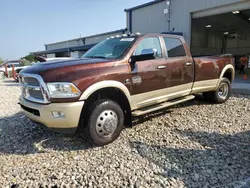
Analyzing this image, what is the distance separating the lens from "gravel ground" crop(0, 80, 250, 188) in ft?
9.66

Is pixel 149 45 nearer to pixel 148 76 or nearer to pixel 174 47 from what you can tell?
pixel 148 76

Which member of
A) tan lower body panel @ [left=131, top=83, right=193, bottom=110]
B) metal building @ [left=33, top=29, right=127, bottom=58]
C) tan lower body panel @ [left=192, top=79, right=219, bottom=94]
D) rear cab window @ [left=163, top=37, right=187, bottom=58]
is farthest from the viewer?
metal building @ [left=33, top=29, right=127, bottom=58]

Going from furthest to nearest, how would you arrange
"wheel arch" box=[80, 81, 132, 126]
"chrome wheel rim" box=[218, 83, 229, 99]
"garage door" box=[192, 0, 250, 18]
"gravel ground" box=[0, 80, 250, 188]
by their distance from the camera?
1. "garage door" box=[192, 0, 250, 18]
2. "chrome wheel rim" box=[218, 83, 229, 99]
3. "wheel arch" box=[80, 81, 132, 126]
4. "gravel ground" box=[0, 80, 250, 188]

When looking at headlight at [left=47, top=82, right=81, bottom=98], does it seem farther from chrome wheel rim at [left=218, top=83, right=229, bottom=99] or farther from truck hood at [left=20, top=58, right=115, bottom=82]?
chrome wheel rim at [left=218, top=83, right=229, bottom=99]

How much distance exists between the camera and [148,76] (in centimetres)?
448

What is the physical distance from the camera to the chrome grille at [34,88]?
11.5 ft

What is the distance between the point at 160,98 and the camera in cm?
488

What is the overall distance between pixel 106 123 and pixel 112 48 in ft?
5.51

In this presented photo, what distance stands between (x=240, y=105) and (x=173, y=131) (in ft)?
10.5

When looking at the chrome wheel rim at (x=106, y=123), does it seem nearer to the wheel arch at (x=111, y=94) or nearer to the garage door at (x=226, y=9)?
the wheel arch at (x=111, y=94)

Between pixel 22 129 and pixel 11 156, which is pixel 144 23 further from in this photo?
pixel 11 156

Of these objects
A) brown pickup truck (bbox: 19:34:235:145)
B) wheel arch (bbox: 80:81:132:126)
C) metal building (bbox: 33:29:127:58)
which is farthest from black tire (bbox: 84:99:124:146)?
metal building (bbox: 33:29:127:58)

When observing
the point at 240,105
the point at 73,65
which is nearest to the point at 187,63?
the point at 240,105

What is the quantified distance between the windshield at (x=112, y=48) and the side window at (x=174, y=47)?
983 mm
